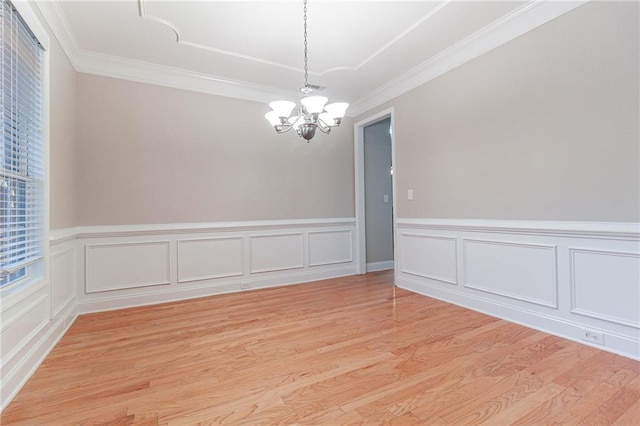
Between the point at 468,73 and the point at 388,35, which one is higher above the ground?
the point at 388,35

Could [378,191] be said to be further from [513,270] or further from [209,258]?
[209,258]

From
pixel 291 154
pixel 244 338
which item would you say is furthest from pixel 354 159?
pixel 244 338

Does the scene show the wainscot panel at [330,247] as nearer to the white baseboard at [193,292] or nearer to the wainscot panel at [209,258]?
the white baseboard at [193,292]

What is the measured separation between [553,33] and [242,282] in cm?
402

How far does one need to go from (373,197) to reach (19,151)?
13.8 feet

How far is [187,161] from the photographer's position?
3.74 m

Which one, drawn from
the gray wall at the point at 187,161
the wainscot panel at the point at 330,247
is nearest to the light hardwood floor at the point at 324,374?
the gray wall at the point at 187,161

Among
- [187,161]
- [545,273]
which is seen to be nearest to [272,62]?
[187,161]

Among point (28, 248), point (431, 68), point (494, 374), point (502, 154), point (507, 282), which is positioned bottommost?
point (494, 374)

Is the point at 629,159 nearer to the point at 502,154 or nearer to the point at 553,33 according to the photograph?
the point at 502,154

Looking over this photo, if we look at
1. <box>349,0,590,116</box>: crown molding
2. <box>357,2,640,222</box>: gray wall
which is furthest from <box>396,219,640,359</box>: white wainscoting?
<box>349,0,590,116</box>: crown molding

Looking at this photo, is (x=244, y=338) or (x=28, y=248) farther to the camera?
(x=244, y=338)

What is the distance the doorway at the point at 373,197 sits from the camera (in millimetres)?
4914

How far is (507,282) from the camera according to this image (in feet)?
9.43
